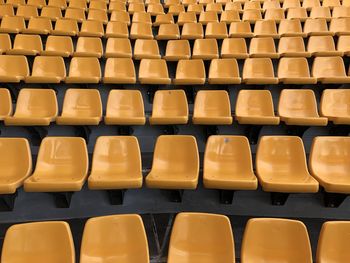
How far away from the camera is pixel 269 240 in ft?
1.98

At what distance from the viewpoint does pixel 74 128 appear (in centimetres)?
99

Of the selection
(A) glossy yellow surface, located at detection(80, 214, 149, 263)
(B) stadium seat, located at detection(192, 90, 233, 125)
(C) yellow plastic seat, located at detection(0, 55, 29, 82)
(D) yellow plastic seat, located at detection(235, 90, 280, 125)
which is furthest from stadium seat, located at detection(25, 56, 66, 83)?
(A) glossy yellow surface, located at detection(80, 214, 149, 263)

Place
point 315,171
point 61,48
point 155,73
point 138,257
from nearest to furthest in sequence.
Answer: point 138,257 → point 315,171 → point 155,73 → point 61,48

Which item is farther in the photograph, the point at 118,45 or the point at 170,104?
the point at 118,45

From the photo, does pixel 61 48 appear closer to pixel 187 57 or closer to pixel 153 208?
pixel 187 57

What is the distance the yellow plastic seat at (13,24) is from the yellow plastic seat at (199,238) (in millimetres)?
1276

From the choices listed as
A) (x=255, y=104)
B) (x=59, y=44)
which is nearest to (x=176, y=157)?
(x=255, y=104)

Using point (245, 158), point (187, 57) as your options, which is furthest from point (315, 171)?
point (187, 57)

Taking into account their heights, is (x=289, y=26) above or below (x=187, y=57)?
above

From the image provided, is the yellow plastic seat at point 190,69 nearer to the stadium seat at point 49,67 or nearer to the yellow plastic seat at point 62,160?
the stadium seat at point 49,67

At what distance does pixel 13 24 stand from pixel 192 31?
0.84m

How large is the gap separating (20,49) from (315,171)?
115 centimetres

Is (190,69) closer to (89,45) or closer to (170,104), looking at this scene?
(170,104)

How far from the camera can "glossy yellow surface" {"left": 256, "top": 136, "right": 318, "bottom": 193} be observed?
2.65 ft
